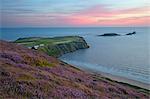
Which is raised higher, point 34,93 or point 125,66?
point 34,93

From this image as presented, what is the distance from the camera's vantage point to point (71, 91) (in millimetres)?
A: 25016

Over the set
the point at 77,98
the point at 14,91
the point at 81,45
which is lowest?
the point at 81,45

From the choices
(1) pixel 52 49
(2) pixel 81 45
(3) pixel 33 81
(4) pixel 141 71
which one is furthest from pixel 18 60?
(2) pixel 81 45

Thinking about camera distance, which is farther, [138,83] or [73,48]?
[73,48]

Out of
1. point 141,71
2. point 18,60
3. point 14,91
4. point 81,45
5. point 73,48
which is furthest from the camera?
point 81,45

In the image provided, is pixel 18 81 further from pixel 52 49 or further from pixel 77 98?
pixel 52 49

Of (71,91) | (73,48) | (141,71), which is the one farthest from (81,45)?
(71,91)

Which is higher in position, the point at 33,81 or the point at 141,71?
the point at 33,81

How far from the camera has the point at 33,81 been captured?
80.6 ft

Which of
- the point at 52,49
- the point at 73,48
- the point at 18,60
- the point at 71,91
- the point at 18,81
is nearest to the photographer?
the point at 18,81

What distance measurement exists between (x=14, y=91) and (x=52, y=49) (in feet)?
281

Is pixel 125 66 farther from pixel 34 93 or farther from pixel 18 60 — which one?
pixel 34 93

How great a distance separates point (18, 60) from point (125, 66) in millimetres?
49965

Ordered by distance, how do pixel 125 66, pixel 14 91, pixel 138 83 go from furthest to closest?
pixel 125 66, pixel 138 83, pixel 14 91
